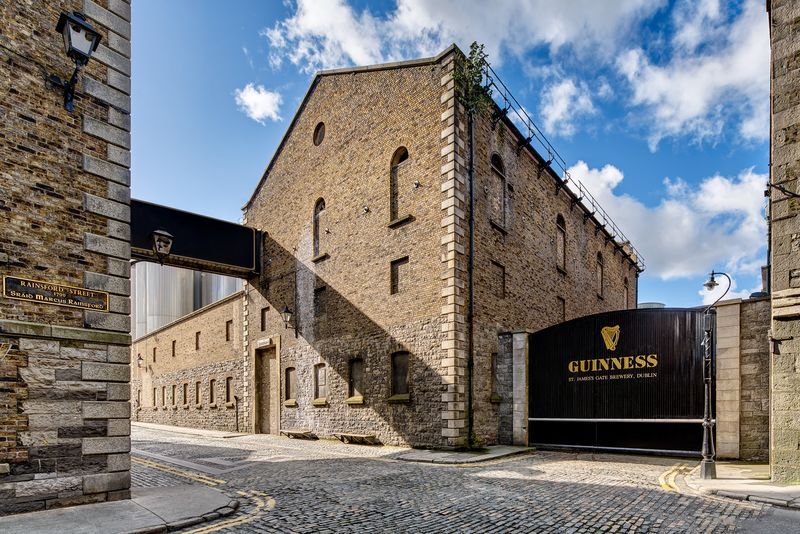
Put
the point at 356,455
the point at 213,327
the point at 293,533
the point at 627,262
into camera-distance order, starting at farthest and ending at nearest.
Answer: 1. the point at 627,262
2. the point at 213,327
3. the point at 356,455
4. the point at 293,533

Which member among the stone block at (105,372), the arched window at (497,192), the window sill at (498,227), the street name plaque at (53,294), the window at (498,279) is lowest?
the stone block at (105,372)

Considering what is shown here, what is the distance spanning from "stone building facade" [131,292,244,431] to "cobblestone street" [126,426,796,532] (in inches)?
454

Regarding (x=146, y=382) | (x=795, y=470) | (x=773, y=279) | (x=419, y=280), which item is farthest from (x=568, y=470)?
(x=146, y=382)

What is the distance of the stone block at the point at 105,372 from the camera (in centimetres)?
802

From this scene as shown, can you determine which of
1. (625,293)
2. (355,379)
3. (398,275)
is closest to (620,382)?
(398,275)

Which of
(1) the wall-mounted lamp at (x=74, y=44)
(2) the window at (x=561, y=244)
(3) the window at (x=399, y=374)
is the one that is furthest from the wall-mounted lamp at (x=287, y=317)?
(1) the wall-mounted lamp at (x=74, y=44)

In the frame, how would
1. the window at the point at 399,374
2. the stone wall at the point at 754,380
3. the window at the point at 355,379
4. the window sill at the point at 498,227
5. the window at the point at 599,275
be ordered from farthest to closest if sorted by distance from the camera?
the window at the point at 599,275 → the window at the point at 355,379 → the window sill at the point at 498,227 → the window at the point at 399,374 → the stone wall at the point at 754,380

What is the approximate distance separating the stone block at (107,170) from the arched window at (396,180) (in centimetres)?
939

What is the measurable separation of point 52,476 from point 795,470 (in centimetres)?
1218

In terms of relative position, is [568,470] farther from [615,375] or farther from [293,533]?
[293,533]

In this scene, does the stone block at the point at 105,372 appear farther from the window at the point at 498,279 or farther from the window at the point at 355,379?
the window at the point at 498,279

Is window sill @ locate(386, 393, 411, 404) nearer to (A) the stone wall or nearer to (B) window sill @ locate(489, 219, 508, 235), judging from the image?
(B) window sill @ locate(489, 219, 508, 235)

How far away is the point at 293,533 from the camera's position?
6484 mm

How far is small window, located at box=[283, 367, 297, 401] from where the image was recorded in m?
21.0
